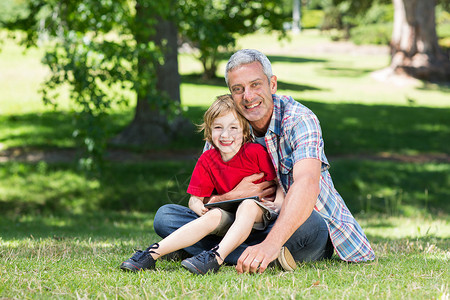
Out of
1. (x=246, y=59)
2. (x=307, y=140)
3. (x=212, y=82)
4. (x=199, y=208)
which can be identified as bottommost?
(x=212, y=82)

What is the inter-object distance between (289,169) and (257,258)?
2.90ft

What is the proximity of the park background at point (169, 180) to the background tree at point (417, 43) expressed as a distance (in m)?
0.63

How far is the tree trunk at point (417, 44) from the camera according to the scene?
26609 millimetres

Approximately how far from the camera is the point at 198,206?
3.94m

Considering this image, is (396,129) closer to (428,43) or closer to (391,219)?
(391,219)

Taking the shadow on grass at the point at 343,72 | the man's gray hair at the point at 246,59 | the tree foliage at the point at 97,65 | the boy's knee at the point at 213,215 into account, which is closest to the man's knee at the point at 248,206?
the boy's knee at the point at 213,215

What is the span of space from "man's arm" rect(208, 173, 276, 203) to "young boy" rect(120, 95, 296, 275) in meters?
0.04

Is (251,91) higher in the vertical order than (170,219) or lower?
higher

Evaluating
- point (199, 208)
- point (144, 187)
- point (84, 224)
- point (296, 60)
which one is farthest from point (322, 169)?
point (296, 60)

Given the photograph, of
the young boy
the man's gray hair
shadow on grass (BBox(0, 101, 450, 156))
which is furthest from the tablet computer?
shadow on grass (BBox(0, 101, 450, 156))

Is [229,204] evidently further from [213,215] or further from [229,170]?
[229,170]

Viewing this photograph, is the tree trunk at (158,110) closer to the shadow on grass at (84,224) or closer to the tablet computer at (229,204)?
the shadow on grass at (84,224)

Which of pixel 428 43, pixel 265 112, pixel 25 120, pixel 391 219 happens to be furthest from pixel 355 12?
pixel 265 112

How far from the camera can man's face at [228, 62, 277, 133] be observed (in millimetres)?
3992
